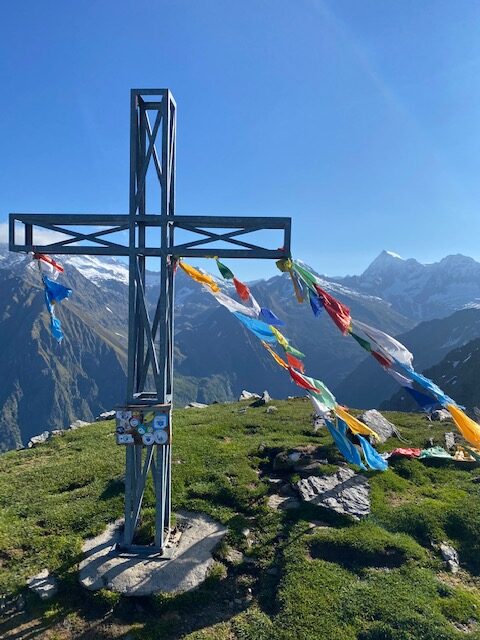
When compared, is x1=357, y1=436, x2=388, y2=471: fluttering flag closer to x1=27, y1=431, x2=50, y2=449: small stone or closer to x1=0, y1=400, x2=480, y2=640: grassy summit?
x1=0, y1=400, x2=480, y2=640: grassy summit

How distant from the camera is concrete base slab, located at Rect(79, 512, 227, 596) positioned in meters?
12.0

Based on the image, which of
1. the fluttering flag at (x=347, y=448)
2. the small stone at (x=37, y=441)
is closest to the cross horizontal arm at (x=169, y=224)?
the fluttering flag at (x=347, y=448)

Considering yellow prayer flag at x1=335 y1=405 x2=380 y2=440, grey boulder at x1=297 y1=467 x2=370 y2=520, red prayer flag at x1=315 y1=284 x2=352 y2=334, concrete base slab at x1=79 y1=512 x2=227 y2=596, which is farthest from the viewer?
grey boulder at x1=297 y1=467 x2=370 y2=520

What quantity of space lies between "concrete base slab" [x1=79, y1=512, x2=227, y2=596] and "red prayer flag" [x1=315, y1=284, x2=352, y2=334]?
24.6ft

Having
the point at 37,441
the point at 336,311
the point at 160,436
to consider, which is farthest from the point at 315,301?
the point at 37,441

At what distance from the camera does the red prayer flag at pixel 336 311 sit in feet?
46.7

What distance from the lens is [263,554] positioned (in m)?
13.5

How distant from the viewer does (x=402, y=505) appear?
52.6 ft

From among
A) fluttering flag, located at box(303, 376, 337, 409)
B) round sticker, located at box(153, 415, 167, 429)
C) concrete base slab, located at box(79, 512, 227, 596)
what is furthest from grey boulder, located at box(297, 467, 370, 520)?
round sticker, located at box(153, 415, 167, 429)

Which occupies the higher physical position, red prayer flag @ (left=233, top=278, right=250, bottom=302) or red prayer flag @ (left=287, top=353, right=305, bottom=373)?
red prayer flag @ (left=233, top=278, right=250, bottom=302)

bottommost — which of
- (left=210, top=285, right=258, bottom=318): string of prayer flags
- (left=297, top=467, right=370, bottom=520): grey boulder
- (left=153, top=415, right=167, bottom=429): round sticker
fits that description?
(left=297, top=467, right=370, bottom=520): grey boulder

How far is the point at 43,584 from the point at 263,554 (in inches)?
238

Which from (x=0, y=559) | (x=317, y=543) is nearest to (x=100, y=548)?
(x=0, y=559)

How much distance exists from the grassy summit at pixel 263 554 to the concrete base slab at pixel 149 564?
0.32 m
